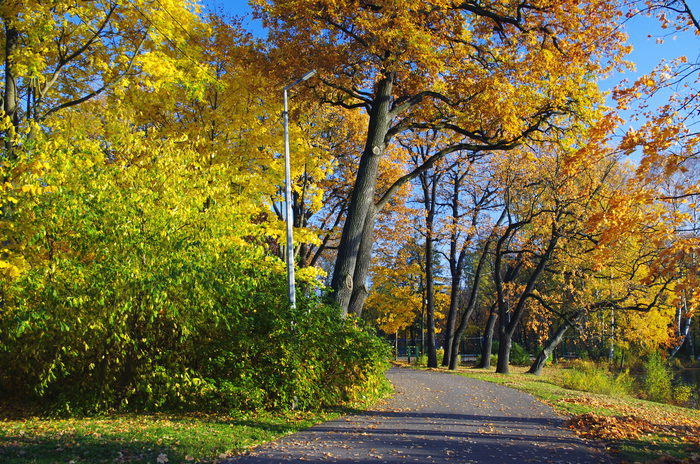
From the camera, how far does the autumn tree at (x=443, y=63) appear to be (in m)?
9.18

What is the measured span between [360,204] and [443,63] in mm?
3452

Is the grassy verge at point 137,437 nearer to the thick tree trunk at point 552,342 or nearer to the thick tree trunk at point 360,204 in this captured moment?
the thick tree trunk at point 360,204

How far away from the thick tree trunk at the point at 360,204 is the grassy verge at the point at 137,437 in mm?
3036

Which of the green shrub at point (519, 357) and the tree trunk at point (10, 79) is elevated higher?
the tree trunk at point (10, 79)

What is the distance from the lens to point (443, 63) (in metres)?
9.32

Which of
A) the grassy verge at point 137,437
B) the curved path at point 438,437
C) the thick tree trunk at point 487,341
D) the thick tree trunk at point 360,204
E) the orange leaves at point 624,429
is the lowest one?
the grassy verge at point 137,437

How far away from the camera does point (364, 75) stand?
36.6 feet

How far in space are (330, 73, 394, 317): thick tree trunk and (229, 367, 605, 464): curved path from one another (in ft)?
8.32

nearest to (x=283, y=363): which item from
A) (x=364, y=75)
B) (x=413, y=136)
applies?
(x=364, y=75)

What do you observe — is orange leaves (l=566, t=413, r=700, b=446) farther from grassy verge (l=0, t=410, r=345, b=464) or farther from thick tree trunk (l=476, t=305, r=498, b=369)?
thick tree trunk (l=476, t=305, r=498, b=369)

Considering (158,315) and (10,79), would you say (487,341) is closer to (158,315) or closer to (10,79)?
(158,315)

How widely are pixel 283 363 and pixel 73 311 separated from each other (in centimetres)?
334

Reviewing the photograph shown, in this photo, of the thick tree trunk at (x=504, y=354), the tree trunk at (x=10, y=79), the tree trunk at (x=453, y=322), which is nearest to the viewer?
the tree trunk at (x=10, y=79)

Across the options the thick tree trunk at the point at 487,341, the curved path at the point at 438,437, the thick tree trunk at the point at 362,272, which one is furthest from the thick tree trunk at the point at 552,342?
the thick tree trunk at the point at 362,272
